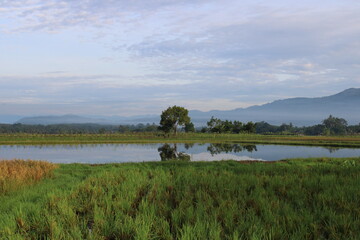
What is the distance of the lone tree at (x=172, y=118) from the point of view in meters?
62.6

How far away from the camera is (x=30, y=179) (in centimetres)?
1191

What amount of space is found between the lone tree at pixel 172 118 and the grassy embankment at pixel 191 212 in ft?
171

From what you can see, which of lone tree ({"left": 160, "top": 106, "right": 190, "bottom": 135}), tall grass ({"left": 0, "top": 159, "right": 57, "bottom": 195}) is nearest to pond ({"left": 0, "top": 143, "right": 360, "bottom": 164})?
tall grass ({"left": 0, "top": 159, "right": 57, "bottom": 195})

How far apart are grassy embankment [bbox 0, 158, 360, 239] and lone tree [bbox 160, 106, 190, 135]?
52169 mm

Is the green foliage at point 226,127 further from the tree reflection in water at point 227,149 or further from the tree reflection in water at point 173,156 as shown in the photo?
the tree reflection in water at point 173,156

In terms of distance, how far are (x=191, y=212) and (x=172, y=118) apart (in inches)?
2205

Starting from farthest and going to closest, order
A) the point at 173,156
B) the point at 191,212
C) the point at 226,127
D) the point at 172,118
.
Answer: the point at 226,127 < the point at 172,118 < the point at 173,156 < the point at 191,212

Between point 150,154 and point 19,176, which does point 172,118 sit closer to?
point 150,154

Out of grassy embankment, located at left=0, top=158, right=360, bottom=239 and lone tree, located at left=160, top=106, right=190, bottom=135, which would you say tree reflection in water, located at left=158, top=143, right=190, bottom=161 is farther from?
lone tree, located at left=160, top=106, right=190, bottom=135

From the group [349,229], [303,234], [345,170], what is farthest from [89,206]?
[345,170]

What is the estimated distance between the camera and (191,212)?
6699 millimetres

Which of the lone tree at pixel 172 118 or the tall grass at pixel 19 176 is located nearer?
the tall grass at pixel 19 176

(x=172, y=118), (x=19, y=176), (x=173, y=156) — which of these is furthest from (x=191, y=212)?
(x=172, y=118)

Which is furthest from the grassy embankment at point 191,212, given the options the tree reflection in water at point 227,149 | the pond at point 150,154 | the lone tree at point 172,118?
the lone tree at point 172,118
